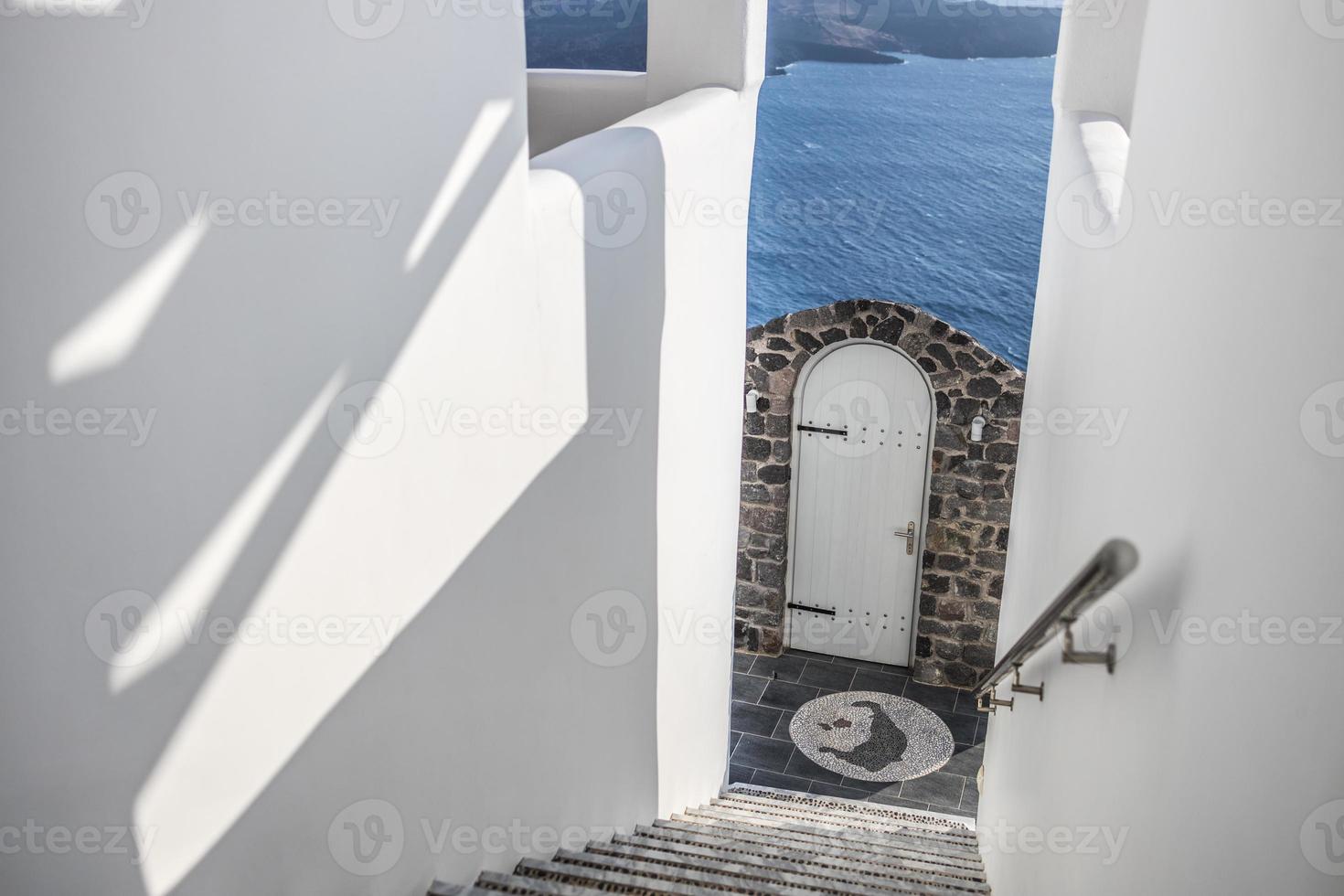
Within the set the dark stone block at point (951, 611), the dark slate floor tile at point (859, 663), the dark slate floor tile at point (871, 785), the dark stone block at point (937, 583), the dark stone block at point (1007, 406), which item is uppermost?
the dark stone block at point (1007, 406)

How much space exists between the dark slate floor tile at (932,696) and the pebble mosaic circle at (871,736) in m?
0.08

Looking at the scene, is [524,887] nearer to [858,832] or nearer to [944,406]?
[858,832]

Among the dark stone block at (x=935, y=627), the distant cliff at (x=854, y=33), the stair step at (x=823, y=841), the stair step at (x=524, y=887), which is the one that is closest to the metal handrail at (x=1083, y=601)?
the stair step at (x=524, y=887)

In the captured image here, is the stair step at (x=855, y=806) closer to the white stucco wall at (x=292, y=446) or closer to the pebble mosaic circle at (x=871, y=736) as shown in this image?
the pebble mosaic circle at (x=871, y=736)

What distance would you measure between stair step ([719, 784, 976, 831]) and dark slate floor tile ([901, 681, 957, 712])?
1.15 meters

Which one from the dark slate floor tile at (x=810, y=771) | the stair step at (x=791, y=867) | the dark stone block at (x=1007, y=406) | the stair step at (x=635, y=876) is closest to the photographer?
the stair step at (x=635, y=876)

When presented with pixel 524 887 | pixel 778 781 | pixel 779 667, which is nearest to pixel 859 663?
pixel 779 667

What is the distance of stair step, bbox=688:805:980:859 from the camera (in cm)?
470

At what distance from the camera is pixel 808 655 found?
808 cm

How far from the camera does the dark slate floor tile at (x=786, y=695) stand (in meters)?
7.41

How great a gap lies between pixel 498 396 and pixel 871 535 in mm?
5678

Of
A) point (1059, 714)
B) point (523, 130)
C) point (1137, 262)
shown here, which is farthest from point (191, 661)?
point (1059, 714)

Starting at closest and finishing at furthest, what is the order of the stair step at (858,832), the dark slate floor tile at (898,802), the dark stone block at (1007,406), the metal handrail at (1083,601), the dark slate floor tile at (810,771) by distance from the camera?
the metal handrail at (1083,601)
the stair step at (858,832)
the dark slate floor tile at (898,802)
the dark slate floor tile at (810,771)
the dark stone block at (1007,406)

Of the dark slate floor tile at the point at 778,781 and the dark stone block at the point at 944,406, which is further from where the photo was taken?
the dark stone block at the point at 944,406
